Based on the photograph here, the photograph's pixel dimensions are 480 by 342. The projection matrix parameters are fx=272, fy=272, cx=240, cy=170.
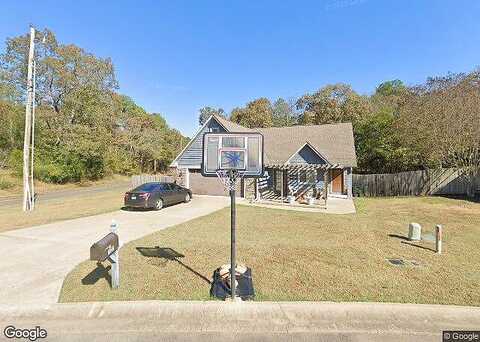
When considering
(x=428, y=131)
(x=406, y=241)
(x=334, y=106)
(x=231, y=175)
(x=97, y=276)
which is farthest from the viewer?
(x=334, y=106)

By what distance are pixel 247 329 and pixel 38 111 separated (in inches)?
1360

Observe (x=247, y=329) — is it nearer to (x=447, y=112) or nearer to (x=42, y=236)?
(x=42, y=236)

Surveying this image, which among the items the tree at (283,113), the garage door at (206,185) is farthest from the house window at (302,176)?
the tree at (283,113)

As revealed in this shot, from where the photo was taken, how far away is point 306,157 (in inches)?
779

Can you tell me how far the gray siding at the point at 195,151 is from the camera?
20984 millimetres

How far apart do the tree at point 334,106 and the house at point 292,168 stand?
1684 centimetres

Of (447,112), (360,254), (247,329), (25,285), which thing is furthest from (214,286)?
(447,112)

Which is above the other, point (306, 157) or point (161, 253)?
point (306, 157)

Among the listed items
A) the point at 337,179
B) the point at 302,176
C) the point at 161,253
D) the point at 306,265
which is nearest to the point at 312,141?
the point at 337,179

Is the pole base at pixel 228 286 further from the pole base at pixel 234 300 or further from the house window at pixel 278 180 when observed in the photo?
the house window at pixel 278 180

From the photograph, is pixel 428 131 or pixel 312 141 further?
pixel 312 141

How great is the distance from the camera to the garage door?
66.1 ft

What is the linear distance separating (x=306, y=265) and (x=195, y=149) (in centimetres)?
1637

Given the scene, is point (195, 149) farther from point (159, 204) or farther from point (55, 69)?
point (55, 69)
